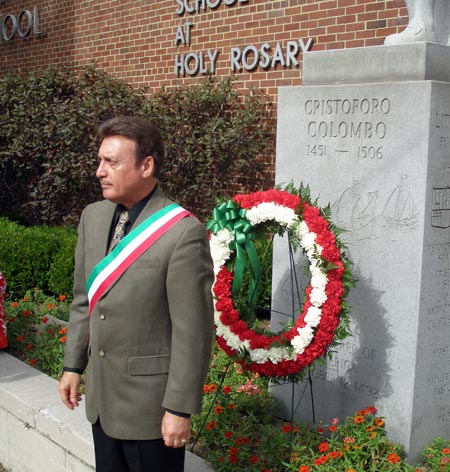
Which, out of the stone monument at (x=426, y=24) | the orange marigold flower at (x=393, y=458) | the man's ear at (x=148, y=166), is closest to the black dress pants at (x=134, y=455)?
the man's ear at (x=148, y=166)

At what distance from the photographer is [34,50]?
12398 mm

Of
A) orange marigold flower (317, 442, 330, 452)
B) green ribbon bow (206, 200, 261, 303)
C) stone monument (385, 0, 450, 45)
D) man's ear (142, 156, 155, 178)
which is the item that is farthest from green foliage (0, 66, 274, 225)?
man's ear (142, 156, 155, 178)

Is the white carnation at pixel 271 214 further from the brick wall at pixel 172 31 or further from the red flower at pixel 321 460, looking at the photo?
the brick wall at pixel 172 31

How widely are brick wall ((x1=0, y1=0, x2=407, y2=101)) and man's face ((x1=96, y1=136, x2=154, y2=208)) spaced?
182 inches

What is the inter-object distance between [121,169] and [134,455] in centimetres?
105

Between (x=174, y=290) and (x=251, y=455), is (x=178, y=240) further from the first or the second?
(x=251, y=455)

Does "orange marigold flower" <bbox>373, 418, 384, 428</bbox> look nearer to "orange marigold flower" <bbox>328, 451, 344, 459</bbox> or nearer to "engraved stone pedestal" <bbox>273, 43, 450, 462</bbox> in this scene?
"engraved stone pedestal" <bbox>273, 43, 450, 462</bbox>

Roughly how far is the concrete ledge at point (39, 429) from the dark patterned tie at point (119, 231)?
4.58 feet

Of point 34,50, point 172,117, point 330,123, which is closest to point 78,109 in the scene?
point 172,117

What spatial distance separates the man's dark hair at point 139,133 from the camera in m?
2.72

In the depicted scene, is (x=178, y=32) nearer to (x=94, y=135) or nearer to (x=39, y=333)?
(x=94, y=135)

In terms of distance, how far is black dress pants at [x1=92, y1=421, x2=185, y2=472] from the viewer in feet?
→ 9.15

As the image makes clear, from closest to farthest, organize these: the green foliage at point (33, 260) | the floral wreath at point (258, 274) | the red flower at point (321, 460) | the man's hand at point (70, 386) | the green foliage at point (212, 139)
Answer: the man's hand at point (70, 386), the red flower at point (321, 460), the floral wreath at point (258, 274), the green foliage at point (33, 260), the green foliage at point (212, 139)

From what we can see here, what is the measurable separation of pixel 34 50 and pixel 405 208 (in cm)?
980
